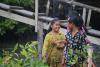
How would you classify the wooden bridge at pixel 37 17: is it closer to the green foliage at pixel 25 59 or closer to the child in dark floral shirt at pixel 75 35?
the child in dark floral shirt at pixel 75 35

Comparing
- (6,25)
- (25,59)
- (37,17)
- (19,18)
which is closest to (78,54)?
(25,59)

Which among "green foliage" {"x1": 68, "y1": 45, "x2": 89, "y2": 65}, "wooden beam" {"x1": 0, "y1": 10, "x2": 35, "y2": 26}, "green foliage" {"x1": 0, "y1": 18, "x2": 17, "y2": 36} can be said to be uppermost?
"green foliage" {"x1": 68, "y1": 45, "x2": 89, "y2": 65}

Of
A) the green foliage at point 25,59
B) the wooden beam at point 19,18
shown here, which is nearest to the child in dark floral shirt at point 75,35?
the green foliage at point 25,59

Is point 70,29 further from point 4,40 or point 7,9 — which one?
point 4,40

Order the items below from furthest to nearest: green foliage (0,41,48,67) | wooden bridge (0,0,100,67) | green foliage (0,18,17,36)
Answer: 1. green foliage (0,18,17,36)
2. wooden bridge (0,0,100,67)
3. green foliage (0,41,48,67)

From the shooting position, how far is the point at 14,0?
92.2 ft

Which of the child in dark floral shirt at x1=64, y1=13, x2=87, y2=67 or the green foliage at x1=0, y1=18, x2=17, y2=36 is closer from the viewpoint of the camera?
the child in dark floral shirt at x1=64, y1=13, x2=87, y2=67

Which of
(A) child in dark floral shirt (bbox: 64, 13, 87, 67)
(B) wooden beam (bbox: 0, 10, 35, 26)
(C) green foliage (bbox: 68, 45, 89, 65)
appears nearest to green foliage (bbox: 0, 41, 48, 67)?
(C) green foliage (bbox: 68, 45, 89, 65)

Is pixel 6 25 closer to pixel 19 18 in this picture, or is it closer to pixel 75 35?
pixel 19 18

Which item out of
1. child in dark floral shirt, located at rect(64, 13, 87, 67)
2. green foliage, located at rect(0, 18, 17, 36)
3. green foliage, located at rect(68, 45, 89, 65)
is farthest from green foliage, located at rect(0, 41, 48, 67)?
green foliage, located at rect(0, 18, 17, 36)

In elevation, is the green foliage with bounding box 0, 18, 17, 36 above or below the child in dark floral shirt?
below

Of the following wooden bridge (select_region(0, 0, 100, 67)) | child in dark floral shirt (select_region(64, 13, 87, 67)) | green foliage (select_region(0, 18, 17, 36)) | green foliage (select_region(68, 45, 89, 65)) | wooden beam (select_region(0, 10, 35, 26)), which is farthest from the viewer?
green foliage (select_region(0, 18, 17, 36))

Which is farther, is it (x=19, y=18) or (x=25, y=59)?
(x=19, y=18)

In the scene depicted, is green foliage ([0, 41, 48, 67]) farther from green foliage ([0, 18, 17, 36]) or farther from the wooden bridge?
green foliage ([0, 18, 17, 36])
